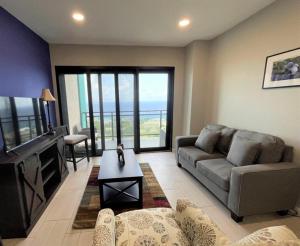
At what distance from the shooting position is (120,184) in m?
2.49

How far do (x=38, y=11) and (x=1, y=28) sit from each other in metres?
0.50

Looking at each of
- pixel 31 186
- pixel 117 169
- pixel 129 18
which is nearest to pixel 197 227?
pixel 117 169

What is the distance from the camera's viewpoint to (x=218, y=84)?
11.2 ft

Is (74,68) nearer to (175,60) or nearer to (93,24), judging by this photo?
(93,24)

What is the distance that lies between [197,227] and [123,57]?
355cm

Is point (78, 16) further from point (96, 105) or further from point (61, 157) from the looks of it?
point (61, 157)

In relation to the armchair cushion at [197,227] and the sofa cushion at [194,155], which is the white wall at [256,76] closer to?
the sofa cushion at [194,155]

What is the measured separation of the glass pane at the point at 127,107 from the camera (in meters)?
3.95

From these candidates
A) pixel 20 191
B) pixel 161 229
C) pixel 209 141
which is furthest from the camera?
pixel 209 141

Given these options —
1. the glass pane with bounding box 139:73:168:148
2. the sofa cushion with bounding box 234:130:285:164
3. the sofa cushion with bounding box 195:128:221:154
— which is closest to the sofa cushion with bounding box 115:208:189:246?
the sofa cushion with bounding box 234:130:285:164

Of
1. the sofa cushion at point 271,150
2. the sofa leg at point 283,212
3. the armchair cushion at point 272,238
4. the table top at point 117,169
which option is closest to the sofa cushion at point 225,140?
the sofa cushion at point 271,150

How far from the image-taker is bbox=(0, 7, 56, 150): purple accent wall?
218 centimetres

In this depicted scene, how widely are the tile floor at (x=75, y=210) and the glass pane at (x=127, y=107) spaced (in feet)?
4.17

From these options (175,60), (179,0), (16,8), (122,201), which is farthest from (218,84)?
(16,8)
